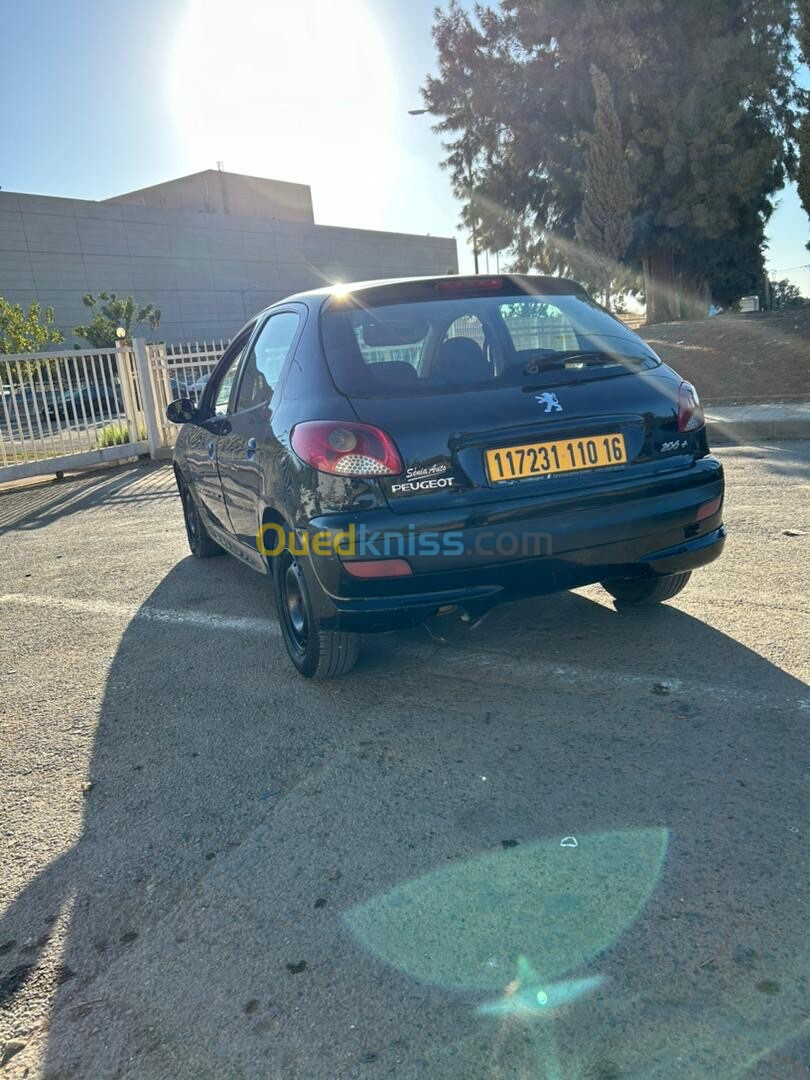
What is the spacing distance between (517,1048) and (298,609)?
2.31 metres

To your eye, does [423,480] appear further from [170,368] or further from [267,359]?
[170,368]

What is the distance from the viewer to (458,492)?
3143 millimetres

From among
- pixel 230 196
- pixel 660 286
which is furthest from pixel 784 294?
pixel 230 196

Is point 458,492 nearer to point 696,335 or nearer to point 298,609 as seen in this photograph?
point 298,609

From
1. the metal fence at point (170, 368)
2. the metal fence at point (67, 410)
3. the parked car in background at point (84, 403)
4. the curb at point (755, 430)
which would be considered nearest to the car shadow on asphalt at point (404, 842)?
the curb at point (755, 430)

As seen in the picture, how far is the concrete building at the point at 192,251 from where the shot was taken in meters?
56.1

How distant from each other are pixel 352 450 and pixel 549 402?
792mm

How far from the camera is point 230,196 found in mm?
76375

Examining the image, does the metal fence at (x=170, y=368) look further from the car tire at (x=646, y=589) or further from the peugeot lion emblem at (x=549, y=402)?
the peugeot lion emblem at (x=549, y=402)

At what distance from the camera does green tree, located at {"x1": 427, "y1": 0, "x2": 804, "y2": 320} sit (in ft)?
78.2

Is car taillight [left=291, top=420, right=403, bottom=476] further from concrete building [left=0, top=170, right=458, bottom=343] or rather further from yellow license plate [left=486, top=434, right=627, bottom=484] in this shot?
concrete building [left=0, top=170, right=458, bottom=343]

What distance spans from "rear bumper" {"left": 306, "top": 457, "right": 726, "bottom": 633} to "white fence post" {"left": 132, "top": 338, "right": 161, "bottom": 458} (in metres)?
10.9

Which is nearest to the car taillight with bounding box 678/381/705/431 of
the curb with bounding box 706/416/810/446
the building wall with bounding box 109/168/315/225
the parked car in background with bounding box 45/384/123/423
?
the curb with bounding box 706/416/810/446

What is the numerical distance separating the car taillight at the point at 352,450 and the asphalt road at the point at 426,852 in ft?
3.27
